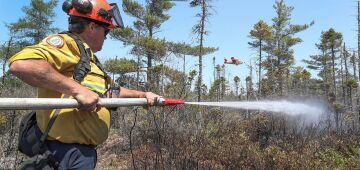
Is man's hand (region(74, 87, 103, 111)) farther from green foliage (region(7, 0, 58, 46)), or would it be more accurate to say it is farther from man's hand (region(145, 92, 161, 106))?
green foliage (region(7, 0, 58, 46))

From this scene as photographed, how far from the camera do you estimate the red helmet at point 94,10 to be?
2.49 m

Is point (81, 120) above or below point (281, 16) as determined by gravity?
below

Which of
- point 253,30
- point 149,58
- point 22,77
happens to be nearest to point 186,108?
point 22,77

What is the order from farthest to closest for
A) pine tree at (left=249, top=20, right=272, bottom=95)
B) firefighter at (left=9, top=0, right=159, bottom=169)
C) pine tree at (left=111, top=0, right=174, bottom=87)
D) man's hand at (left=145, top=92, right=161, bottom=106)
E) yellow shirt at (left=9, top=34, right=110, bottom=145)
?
pine tree at (left=249, top=20, right=272, bottom=95) < pine tree at (left=111, top=0, right=174, bottom=87) < man's hand at (left=145, top=92, right=161, bottom=106) < yellow shirt at (left=9, top=34, right=110, bottom=145) < firefighter at (left=9, top=0, right=159, bottom=169)

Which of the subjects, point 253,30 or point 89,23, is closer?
point 89,23

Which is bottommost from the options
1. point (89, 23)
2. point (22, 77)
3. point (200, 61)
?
point (22, 77)

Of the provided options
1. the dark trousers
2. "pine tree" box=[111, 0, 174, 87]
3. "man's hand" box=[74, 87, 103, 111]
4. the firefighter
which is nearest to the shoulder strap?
the firefighter

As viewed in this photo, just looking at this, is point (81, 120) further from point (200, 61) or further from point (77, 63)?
point (200, 61)

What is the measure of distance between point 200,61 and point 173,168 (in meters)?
17.4

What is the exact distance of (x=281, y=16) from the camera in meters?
44.5

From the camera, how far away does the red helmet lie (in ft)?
8.17

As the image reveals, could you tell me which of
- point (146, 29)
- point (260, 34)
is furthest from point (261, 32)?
point (146, 29)

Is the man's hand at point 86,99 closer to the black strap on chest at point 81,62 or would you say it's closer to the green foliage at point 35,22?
the black strap on chest at point 81,62

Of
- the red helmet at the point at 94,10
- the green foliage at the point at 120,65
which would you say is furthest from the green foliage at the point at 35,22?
the red helmet at the point at 94,10
